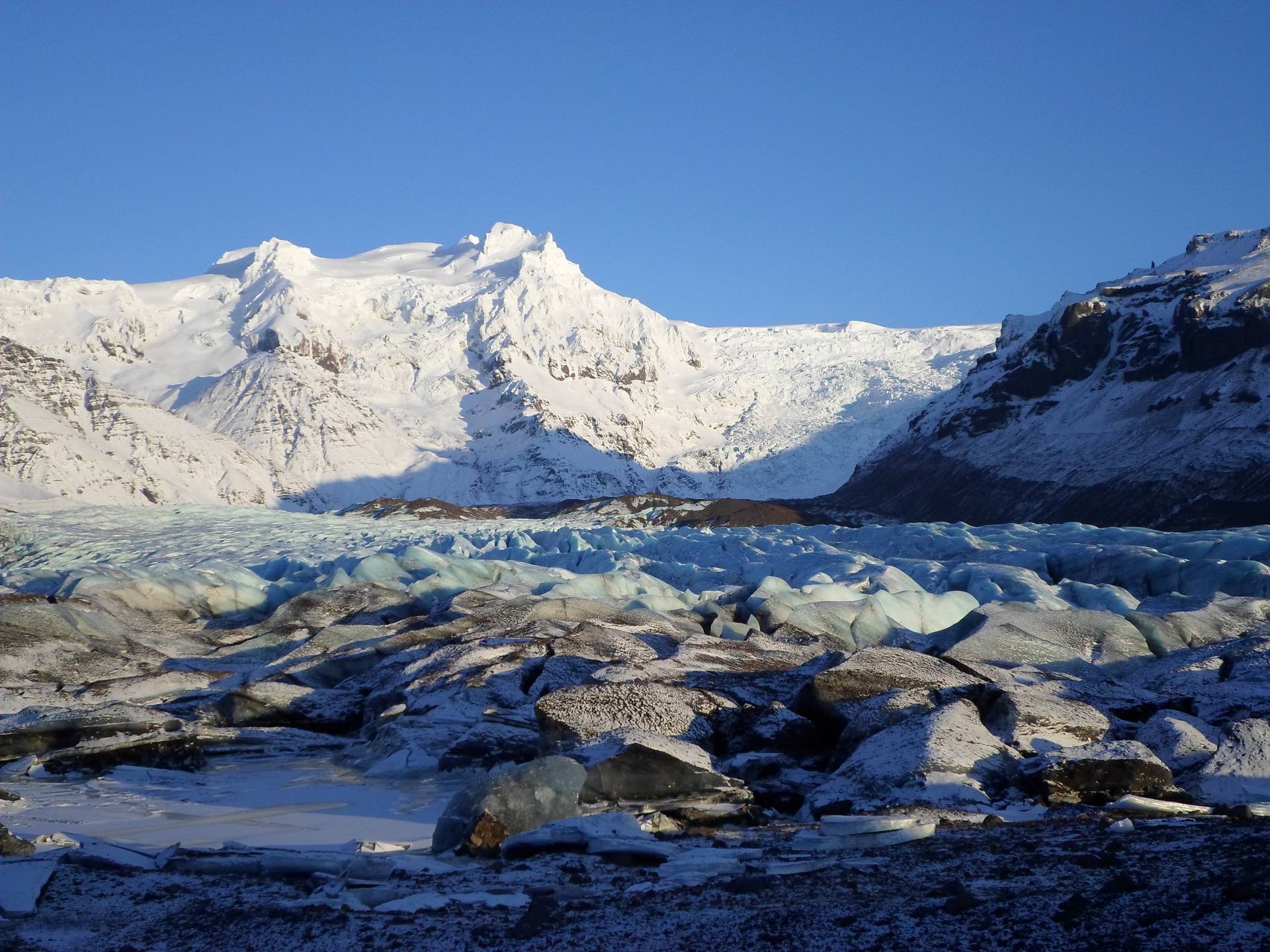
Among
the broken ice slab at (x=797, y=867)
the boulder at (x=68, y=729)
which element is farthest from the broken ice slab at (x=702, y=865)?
the boulder at (x=68, y=729)

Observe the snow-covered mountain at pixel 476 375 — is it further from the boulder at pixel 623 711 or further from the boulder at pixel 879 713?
the boulder at pixel 879 713

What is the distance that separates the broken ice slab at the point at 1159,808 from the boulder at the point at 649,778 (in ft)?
6.91

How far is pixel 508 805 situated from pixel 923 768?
7.99 ft

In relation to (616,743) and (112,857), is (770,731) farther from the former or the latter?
(112,857)

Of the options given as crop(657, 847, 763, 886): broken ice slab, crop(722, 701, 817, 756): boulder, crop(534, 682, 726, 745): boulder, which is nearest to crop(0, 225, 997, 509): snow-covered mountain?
crop(534, 682, 726, 745): boulder

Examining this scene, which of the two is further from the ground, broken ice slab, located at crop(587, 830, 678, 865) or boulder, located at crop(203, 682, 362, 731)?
broken ice slab, located at crop(587, 830, 678, 865)

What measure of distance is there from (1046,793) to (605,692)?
312 cm

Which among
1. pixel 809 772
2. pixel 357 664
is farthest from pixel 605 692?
pixel 357 664

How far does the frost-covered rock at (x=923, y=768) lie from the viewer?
242 inches

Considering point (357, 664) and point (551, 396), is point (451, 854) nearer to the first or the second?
point (357, 664)

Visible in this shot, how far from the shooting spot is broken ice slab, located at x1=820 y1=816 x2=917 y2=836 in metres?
5.28

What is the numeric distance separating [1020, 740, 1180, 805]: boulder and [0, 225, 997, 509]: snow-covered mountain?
313ft

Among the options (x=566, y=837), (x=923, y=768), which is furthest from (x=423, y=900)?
(x=923, y=768)

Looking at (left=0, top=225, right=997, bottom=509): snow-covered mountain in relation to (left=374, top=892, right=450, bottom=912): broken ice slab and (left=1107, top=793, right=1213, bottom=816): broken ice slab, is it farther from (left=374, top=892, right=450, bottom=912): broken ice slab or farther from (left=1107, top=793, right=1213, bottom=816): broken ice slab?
(left=1107, top=793, right=1213, bottom=816): broken ice slab
